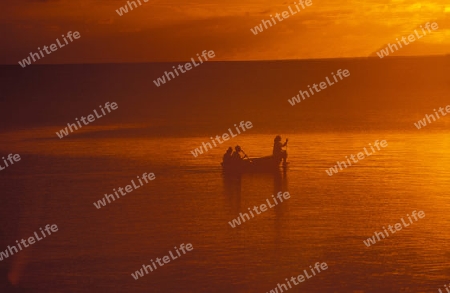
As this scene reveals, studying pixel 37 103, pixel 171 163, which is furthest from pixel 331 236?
pixel 37 103

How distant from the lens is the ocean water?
15781mm

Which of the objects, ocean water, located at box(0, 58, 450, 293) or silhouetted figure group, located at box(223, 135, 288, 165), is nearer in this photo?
ocean water, located at box(0, 58, 450, 293)

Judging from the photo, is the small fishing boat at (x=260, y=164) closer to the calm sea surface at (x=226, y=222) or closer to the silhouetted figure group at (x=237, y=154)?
the silhouetted figure group at (x=237, y=154)

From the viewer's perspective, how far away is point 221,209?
21391mm

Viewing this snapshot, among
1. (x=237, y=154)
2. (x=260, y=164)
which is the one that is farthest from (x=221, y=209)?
(x=260, y=164)

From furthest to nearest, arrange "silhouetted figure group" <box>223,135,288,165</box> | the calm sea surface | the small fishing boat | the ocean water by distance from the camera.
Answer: the small fishing boat, "silhouetted figure group" <box>223,135,288,165</box>, the ocean water, the calm sea surface

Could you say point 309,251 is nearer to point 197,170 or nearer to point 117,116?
point 197,170

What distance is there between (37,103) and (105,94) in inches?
707

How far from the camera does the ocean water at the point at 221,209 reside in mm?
15781

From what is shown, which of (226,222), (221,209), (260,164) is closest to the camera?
(226,222)

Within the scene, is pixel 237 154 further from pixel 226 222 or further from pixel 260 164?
pixel 226 222

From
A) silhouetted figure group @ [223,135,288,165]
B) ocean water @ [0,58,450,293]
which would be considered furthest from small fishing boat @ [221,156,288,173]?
ocean water @ [0,58,450,293]

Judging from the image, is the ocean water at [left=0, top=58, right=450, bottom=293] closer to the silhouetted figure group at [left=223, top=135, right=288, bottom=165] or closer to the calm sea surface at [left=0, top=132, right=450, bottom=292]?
the calm sea surface at [left=0, top=132, right=450, bottom=292]

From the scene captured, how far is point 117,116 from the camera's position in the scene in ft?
183
